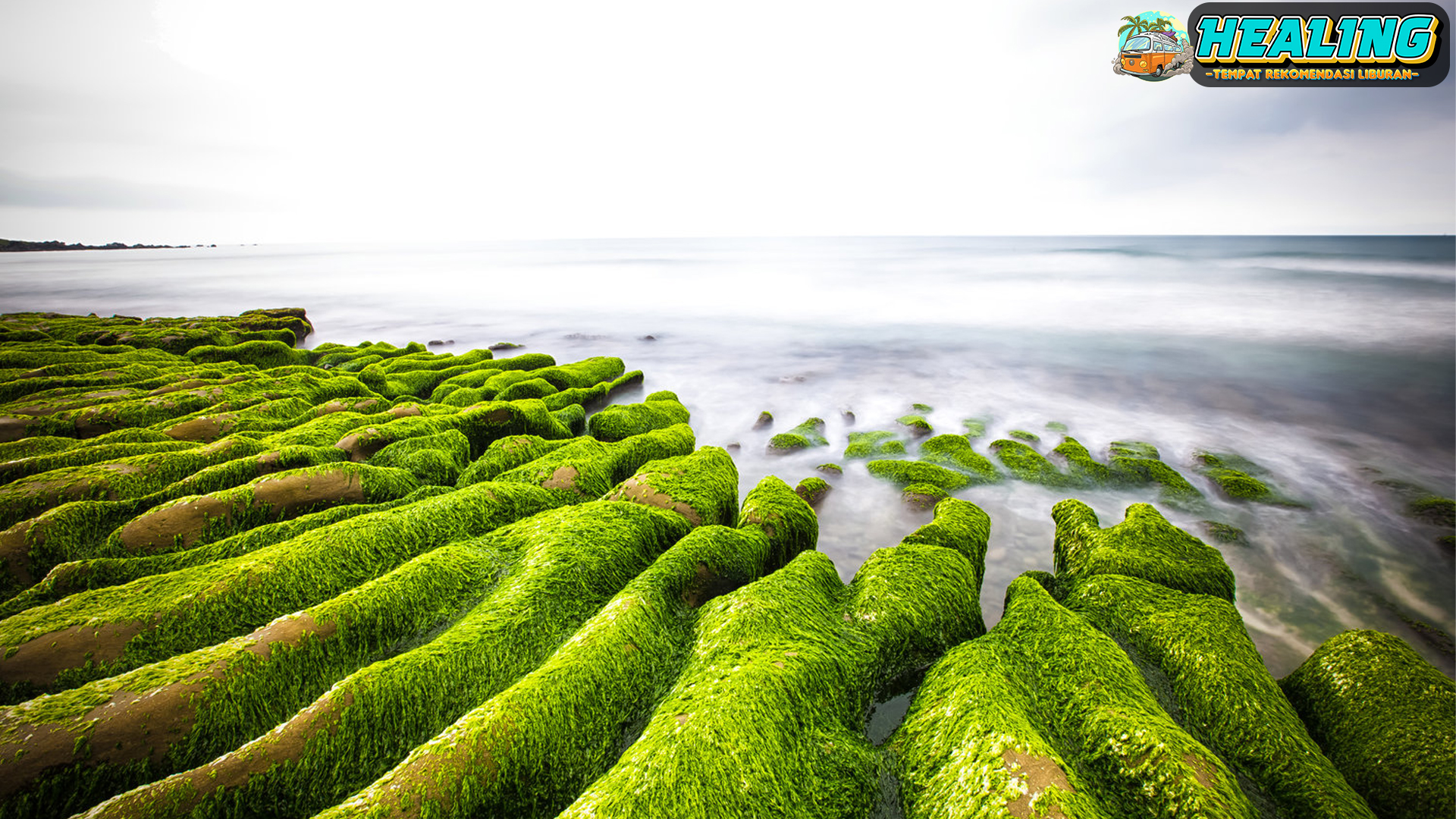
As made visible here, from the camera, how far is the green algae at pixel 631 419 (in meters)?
7.45

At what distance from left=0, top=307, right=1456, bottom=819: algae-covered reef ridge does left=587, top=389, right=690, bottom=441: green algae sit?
2083mm

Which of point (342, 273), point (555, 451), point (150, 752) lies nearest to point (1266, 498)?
point (555, 451)

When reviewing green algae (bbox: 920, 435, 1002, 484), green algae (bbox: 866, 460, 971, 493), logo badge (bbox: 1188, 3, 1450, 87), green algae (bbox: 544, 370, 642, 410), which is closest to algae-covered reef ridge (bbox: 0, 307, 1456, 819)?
green algae (bbox: 866, 460, 971, 493)

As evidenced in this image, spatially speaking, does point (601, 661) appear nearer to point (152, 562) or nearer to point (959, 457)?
point (152, 562)

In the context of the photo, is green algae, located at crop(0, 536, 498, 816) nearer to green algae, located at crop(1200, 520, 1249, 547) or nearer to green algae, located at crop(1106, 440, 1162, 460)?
green algae, located at crop(1200, 520, 1249, 547)

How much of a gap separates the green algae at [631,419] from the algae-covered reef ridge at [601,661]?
6.83ft

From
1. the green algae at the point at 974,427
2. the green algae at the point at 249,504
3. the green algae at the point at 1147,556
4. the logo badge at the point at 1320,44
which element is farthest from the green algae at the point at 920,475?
the logo badge at the point at 1320,44

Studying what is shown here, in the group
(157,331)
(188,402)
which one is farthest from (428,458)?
(157,331)

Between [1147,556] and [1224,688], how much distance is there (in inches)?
52.2

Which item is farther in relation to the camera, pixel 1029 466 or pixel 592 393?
pixel 592 393

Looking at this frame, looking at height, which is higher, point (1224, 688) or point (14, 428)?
point (14, 428)

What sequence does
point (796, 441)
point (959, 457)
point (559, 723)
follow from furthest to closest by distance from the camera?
point (796, 441), point (959, 457), point (559, 723)

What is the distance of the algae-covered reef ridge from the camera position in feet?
7.46

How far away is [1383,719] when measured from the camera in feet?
Answer: 9.39
